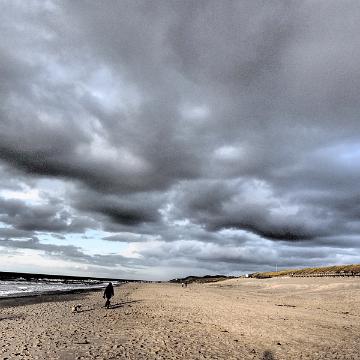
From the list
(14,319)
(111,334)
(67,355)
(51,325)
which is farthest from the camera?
(14,319)

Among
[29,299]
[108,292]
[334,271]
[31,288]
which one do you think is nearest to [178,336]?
[108,292]

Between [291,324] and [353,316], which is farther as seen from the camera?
[353,316]

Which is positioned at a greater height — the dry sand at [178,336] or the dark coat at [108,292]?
the dark coat at [108,292]

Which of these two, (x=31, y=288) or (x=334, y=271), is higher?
(x=334, y=271)

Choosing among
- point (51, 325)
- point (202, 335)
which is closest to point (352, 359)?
point (202, 335)

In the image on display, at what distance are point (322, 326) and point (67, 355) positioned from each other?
1650 cm

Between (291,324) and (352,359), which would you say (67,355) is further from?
(291,324)

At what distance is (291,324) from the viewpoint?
22.0 meters

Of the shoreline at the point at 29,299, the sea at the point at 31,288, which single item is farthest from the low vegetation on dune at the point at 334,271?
the shoreline at the point at 29,299

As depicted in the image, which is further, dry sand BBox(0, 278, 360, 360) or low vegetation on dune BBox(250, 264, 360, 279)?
low vegetation on dune BBox(250, 264, 360, 279)

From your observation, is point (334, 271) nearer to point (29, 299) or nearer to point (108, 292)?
point (108, 292)

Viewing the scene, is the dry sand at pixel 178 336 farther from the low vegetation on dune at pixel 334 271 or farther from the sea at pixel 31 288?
the low vegetation on dune at pixel 334 271

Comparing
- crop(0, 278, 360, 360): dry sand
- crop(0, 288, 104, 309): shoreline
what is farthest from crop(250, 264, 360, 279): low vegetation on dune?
crop(0, 278, 360, 360): dry sand

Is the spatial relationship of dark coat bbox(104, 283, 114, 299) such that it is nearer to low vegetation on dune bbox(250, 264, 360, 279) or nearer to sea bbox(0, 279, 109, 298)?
sea bbox(0, 279, 109, 298)
